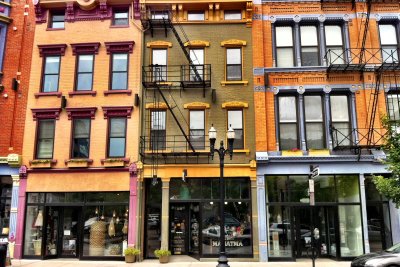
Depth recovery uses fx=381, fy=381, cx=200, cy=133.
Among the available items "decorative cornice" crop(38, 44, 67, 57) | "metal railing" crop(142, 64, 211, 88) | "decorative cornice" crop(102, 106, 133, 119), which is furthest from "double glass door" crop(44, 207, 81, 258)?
"decorative cornice" crop(38, 44, 67, 57)

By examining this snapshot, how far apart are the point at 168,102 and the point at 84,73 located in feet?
15.4

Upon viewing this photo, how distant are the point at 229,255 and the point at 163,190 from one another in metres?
4.27

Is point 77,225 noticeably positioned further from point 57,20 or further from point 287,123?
point 287,123

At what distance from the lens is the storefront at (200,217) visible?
58.0 feet

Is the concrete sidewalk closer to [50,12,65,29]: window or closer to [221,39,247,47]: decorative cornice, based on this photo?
[221,39,247,47]: decorative cornice

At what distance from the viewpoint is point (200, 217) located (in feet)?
58.9

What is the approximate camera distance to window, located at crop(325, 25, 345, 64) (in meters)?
18.9

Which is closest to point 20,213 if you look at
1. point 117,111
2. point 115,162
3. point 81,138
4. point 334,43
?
point 81,138

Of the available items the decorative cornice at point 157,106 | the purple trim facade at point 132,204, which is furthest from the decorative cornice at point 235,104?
the purple trim facade at point 132,204

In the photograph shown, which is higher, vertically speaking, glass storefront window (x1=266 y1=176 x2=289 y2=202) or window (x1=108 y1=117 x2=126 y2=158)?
window (x1=108 y1=117 x2=126 y2=158)

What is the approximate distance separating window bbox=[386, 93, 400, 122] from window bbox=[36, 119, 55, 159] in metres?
16.6

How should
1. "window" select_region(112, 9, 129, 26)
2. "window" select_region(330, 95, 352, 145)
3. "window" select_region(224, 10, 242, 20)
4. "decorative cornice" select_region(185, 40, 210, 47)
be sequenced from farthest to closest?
"window" select_region(112, 9, 129, 26)
"window" select_region(224, 10, 242, 20)
"decorative cornice" select_region(185, 40, 210, 47)
"window" select_region(330, 95, 352, 145)

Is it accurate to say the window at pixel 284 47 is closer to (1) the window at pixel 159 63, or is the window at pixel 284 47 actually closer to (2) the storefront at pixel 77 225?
(1) the window at pixel 159 63

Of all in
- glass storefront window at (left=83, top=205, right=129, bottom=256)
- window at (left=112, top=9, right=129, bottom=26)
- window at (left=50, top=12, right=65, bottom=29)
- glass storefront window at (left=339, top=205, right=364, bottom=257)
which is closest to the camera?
glass storefront window at (left=339, top=205, right=364, bottom=257)
